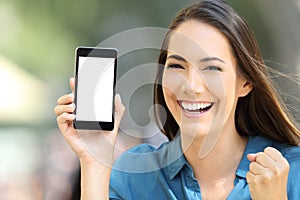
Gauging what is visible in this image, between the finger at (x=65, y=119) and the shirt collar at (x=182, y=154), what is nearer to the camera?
the finger at (x=65, y=119)

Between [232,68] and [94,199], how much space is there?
394mm

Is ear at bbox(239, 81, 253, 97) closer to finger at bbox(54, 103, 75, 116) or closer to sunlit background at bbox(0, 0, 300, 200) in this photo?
finger at bbox(54, 103, 75, 116)

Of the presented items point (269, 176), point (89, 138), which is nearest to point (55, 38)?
point (89, 138)

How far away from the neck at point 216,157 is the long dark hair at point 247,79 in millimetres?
57

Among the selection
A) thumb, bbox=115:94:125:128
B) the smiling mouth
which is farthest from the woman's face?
thumb, bbox=115:94:125:128

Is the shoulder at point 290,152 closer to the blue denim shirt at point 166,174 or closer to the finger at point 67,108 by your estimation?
the blue denim shirt at point 166,174

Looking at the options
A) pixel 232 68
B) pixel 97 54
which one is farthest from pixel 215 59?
pixel 97 54

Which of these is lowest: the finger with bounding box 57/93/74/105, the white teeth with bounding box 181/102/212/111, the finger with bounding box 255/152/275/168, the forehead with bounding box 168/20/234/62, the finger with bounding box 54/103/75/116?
the finger with bounding box 255/152/275/168

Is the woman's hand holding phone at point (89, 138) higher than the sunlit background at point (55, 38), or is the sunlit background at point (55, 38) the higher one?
the sunlit background at point (55, 38)

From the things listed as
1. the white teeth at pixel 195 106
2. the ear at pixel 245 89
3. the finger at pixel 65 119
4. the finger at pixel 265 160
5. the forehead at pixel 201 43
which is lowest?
the finger at pixel 265 160

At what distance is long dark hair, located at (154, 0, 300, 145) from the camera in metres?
1.39

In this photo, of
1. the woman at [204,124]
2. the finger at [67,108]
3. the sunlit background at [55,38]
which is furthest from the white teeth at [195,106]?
the sunlit background at [55,38]

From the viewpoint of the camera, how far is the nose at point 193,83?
52.6 inches

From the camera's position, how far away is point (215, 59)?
1.36 m
